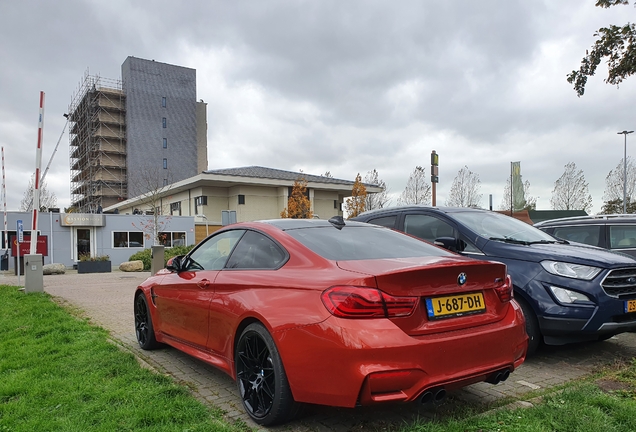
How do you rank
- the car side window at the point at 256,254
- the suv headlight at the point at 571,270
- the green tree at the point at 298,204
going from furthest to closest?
the green tree at the point at 298,204, the suv headlight at the point at 571,270, the car side window at the point at 256,254

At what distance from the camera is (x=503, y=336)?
314 centimetres

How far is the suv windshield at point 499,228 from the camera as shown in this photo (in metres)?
→ 5.51

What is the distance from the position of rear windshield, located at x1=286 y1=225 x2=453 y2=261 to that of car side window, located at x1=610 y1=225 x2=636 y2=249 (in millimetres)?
4637

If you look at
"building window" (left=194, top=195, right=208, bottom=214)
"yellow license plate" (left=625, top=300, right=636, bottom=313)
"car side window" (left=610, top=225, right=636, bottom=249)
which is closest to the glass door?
"building window" (left=194, top=195, right=208, bottom=214)

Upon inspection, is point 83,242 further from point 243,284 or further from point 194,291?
point 243,284

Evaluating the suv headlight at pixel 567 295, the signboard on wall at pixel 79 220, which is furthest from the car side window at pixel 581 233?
the signboard on wall at pixel 79 220

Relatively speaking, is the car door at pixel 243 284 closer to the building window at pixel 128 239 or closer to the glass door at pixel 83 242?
the glass door at pixel 83 242

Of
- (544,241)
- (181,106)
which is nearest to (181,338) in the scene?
(544,241)

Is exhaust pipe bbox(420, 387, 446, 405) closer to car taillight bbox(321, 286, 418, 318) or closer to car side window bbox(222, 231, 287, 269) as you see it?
car taillight bbox(321, 286, 418, 318)

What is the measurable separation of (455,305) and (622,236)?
542 cm

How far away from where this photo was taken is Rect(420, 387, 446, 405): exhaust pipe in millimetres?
2748

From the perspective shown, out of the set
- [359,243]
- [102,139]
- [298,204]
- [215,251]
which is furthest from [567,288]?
[102,139]

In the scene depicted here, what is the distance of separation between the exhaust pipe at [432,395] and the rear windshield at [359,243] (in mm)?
976

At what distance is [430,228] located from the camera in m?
6.06
